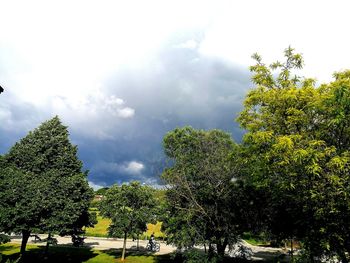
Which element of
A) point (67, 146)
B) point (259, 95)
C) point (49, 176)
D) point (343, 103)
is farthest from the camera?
point (67, 146)

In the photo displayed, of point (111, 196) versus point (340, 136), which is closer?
point (340, 136)

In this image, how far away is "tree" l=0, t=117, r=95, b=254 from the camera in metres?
30.9

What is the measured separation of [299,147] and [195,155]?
68.7 ft

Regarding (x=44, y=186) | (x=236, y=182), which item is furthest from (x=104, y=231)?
(x=236, y=182)

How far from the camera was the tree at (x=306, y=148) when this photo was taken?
13984mm

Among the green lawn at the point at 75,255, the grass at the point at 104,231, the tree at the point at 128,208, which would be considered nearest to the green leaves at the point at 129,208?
the tree at the point at 128,208

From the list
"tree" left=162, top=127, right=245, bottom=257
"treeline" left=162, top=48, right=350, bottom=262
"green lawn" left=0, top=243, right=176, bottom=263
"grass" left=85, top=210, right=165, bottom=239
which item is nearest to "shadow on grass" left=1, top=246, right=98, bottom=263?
"green lawn" left=0, top=243, right=176, bottom=263

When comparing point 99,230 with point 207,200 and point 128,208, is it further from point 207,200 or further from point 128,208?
point 207,200

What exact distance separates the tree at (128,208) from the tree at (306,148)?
2648 centimetres

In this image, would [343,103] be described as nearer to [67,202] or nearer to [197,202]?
[197,202]

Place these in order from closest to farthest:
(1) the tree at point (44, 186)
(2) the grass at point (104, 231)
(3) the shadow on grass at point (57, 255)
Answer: (1) the tree at point (44, 186) → (3) the shadow on grass at point (57, 255) → (2) the grass at point (104, 231)

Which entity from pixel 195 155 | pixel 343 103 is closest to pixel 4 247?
pixel 195 155

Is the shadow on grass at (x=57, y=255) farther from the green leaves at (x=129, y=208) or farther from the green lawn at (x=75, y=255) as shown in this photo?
the green leaves at (x=129, y=208)

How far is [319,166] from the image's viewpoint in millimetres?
14250
